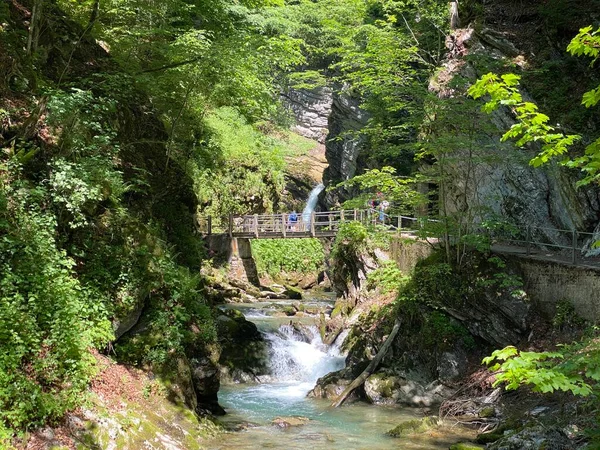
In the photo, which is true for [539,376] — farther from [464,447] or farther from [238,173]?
[238,173]

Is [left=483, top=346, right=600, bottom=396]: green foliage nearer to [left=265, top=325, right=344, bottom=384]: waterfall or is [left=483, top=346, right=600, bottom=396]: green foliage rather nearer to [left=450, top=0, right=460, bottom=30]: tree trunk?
[left=265, top=325, right=344, bottom=384]: waterfall

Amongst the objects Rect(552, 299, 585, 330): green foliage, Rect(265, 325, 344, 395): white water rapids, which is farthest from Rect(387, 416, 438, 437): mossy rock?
Rect(265, 325, 344, 395): white water rapids

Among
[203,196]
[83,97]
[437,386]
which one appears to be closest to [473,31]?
[437,386]

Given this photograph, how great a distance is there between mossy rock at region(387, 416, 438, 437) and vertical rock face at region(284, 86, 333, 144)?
32779mm

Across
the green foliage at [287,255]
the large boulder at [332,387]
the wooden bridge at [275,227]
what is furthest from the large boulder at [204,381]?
the green foliage at [287,255]

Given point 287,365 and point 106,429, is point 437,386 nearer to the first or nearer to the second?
point 287,365

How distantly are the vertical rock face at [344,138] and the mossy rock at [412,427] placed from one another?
59.0 ft

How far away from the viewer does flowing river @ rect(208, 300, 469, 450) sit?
29.6 feet

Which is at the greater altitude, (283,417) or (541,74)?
(541,74)

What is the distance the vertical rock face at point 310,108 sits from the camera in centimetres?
4103

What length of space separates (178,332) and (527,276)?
812cm

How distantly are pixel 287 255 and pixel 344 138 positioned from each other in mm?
7373

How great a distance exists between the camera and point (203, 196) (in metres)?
25.3

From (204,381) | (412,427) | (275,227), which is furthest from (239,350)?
(275,227)
